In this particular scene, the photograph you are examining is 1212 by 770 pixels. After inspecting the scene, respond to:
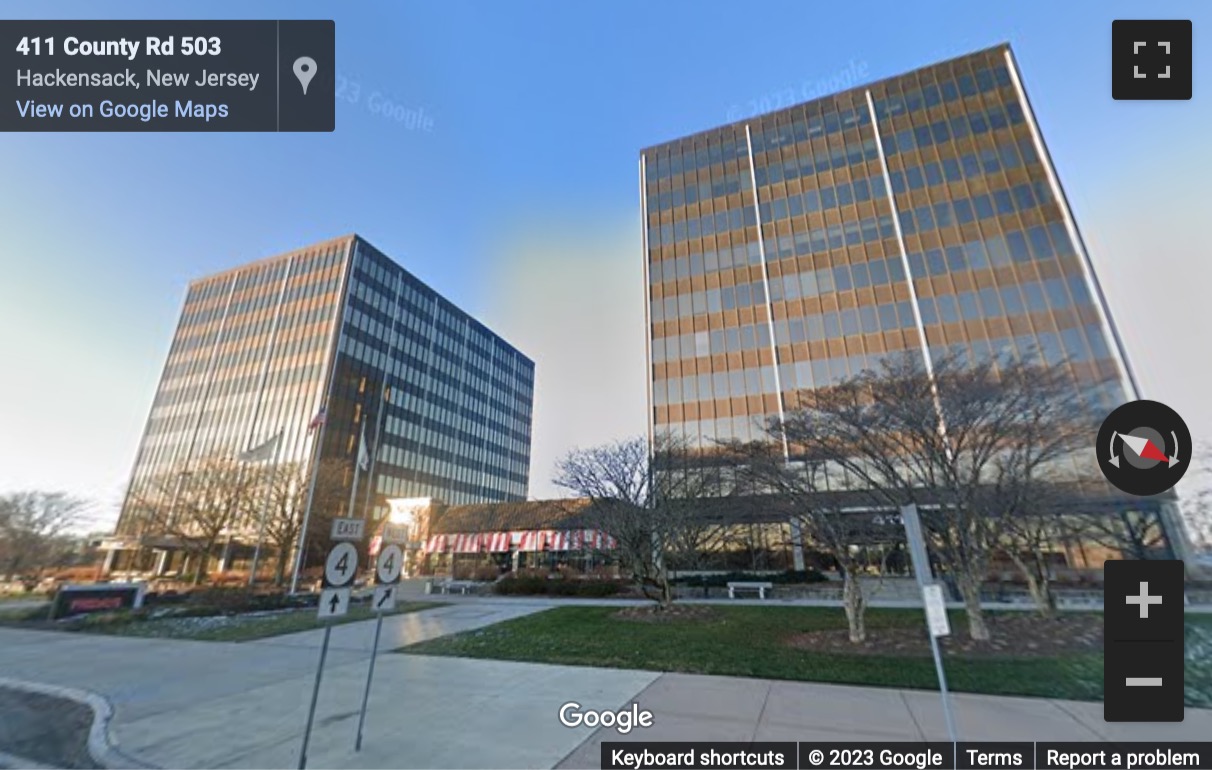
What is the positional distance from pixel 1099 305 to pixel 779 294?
18560mm

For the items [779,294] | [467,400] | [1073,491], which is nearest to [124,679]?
[1073,491]

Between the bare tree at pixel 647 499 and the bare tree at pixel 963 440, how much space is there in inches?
302

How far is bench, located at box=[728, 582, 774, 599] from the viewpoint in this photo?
23.8 m

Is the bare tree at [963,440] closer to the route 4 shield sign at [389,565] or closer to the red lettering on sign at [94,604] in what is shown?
the route 4 shield sign at [389,565]

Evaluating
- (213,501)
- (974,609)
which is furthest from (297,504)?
(974,609)

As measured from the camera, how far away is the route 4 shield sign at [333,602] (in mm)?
5648

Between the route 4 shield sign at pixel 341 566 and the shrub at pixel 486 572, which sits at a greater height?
the route 4 shield sign at pixel 341 566

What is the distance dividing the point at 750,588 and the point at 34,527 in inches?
1753

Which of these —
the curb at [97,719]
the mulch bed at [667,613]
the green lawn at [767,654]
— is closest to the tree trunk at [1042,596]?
the green lawn at [767,654]

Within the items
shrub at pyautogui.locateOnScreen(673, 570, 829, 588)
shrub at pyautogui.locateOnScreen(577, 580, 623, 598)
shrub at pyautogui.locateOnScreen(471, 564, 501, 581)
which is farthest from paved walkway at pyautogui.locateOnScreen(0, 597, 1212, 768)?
shrub at pyautogui.locateOnScreen(471, 564, 501, 581)

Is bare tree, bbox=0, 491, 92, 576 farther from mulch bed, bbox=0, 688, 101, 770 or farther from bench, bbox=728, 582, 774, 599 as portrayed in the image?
bench, bbox=728, 582, 774, 599

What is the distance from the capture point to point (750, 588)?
24984 millimetres

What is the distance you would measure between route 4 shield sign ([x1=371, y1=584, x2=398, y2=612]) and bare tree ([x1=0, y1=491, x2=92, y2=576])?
139 ft

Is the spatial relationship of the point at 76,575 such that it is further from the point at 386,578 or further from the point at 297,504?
the point at 386,578
